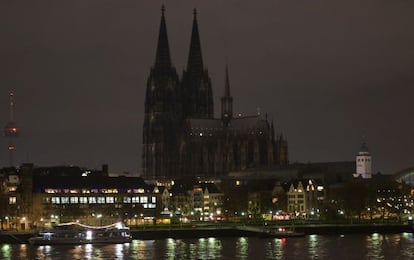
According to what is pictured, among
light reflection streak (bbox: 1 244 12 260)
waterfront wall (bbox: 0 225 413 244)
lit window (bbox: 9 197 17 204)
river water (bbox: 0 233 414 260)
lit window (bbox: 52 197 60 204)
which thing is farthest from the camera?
lit window (bbox: 52 197 60 204)

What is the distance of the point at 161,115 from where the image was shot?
190 meters

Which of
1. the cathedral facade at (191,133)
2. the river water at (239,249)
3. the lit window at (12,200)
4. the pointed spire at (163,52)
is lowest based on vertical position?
the river water at (239,249)

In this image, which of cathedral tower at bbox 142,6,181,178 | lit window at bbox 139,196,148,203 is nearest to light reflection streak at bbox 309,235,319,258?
lit window at bbox 139,196,148,203

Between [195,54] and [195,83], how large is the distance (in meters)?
A: 5.24

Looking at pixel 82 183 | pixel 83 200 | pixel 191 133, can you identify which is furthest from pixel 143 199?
pixel 191 133

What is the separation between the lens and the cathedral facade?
18750cm

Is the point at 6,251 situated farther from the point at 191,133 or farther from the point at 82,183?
the point at 191,133

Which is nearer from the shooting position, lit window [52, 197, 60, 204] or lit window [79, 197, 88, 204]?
lit window [52, 197, 60, 204]

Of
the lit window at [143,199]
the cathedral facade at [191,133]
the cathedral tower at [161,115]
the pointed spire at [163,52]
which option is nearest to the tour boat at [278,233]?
the lit window at [143,199]

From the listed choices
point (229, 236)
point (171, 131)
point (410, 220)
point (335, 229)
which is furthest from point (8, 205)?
point (171, 131)

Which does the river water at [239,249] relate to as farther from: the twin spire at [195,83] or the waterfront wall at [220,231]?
the twin spire at [195,83]

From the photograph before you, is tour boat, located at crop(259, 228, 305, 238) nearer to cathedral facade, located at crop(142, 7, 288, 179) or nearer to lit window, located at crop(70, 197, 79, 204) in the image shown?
lit window, located at crop(70, 197, 79, 204)

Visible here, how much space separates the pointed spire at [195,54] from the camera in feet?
632

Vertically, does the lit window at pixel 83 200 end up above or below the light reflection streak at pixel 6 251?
above
